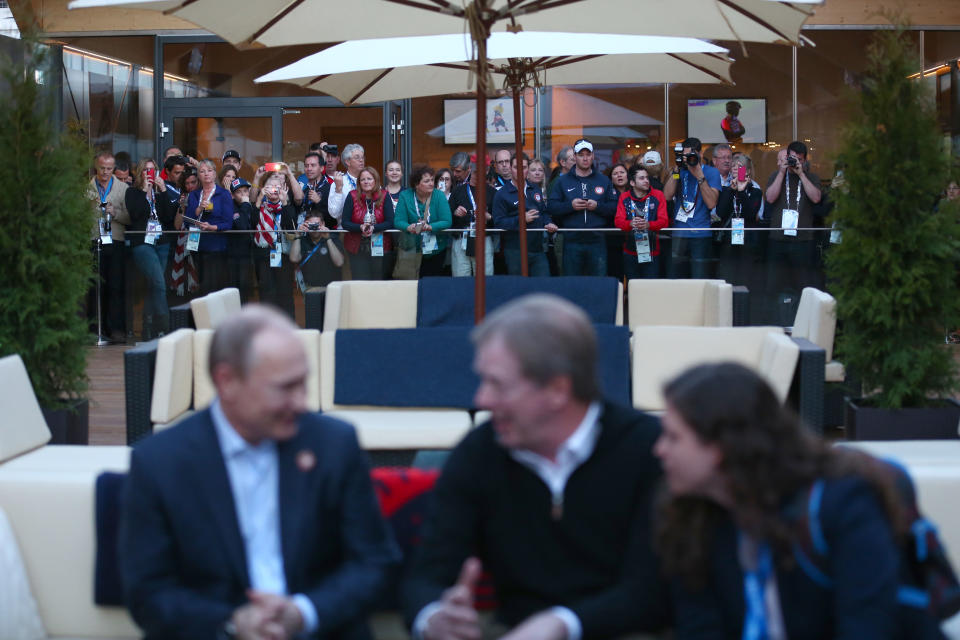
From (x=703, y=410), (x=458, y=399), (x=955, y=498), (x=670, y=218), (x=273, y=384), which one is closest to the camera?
(x=703, y=410)

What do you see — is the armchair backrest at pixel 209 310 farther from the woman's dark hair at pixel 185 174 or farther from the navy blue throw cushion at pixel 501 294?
the woman's dark hair at pixel 185 174

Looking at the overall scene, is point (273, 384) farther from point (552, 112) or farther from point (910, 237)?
point (552, 112)

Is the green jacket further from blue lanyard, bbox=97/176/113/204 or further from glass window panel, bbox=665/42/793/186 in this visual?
glass window panel, bbox=665/42/793/186

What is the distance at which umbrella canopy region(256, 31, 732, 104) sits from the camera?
7902 mm

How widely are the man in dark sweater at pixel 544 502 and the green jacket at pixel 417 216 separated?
8.17m

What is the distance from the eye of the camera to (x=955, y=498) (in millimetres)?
3295

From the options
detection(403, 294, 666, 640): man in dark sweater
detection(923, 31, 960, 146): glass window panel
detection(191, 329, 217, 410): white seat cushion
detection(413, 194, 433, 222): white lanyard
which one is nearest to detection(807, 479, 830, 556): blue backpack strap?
detection(403, 294, 666, 640): man in dark sweater

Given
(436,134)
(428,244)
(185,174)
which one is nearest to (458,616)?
Result: (428,244)

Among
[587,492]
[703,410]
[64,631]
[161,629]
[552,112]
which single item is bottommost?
[64,631]

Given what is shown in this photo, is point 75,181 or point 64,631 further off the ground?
point 75,181

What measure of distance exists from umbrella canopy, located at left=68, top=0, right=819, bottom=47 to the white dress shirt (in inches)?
165

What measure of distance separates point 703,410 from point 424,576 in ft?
2.52

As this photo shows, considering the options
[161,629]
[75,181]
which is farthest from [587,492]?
[75,181]

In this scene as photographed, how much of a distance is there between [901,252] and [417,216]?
17.9ft
